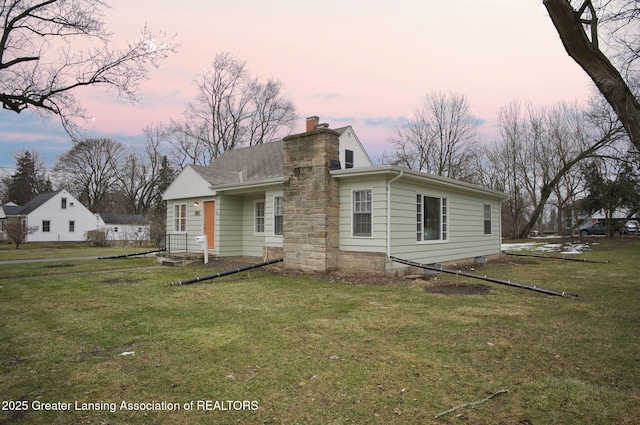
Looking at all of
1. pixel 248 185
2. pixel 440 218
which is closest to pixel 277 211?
pixel 248 185

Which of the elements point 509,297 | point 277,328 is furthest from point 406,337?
point 509,297

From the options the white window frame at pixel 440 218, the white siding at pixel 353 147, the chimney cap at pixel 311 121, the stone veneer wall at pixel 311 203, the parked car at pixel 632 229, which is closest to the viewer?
the stone veneer wall at pixel 311 203

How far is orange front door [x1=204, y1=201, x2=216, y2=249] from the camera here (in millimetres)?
14297

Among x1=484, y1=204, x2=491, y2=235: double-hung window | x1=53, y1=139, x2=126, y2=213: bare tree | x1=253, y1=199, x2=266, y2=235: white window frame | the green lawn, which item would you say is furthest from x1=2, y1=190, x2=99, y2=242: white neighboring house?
x1=484, y1=204, x2=491, y2=235: double-hung window

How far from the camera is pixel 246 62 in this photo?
1383 inches

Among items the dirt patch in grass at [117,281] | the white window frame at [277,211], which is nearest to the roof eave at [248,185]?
the white window frame at [277,211]

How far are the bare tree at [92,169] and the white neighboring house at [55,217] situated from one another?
5.80m

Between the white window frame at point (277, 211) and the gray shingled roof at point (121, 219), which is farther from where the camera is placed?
the gray shingled roof at point (121, 219)

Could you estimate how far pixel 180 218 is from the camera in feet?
52.0

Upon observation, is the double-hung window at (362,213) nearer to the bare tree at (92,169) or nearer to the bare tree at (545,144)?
the bare tree at (545,144)

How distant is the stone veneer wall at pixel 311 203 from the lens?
10523mm

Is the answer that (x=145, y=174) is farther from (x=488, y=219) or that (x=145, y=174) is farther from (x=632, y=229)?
(x=632, y=229)

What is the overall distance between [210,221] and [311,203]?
17.8 ft

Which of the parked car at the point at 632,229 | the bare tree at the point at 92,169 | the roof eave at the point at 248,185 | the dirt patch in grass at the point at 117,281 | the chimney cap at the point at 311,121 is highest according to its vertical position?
the bare tree at the point at 92,169
